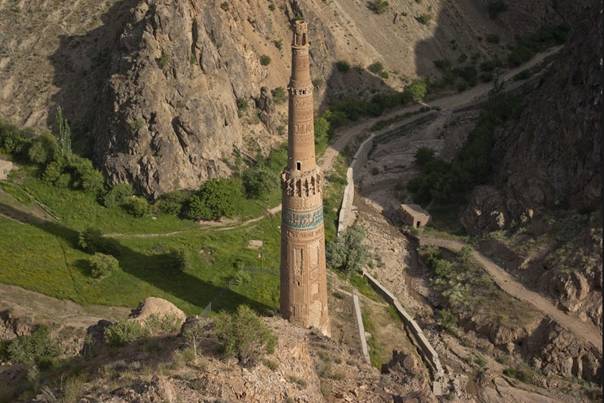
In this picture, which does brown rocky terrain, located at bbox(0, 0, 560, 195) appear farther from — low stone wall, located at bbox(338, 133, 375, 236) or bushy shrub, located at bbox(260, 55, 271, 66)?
low stone wall, located at bbox(338, 133, 375, 236)

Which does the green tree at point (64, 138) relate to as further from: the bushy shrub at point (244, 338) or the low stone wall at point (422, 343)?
the bushy shrub at point (244, 338)

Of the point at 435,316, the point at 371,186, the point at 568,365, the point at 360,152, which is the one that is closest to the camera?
the point at 568,365

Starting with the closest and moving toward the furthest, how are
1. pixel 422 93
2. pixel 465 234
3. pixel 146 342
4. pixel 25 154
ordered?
pixel 146 342 < pixel 465 234 < pixel 25 154 < pixel 422 93

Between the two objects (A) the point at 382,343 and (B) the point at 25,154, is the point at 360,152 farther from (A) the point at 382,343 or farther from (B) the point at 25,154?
(B) the point at 25,154

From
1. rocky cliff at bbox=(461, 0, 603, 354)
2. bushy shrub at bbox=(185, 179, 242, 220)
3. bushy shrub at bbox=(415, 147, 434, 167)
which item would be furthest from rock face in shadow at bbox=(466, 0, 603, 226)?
bushy shrub at bbox=(185, 179, 242, 220)

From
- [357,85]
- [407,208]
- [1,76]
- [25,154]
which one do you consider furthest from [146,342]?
[357,85]

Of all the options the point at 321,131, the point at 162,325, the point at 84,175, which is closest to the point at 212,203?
the point at 84,175

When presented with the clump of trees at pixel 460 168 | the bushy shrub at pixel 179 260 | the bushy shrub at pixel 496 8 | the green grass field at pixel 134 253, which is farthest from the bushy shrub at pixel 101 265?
the bushy shrub at pixel 496 8
